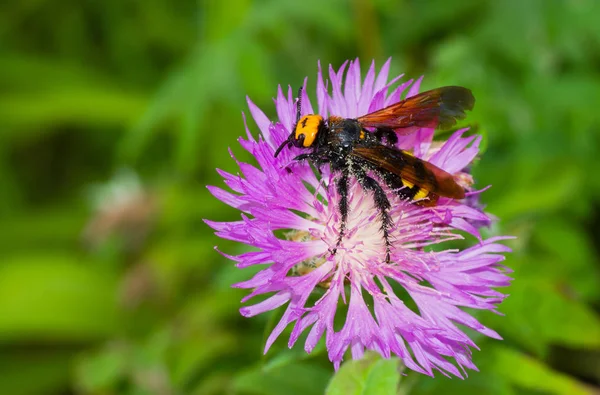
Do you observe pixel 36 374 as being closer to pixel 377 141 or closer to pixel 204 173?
pixel 204 173

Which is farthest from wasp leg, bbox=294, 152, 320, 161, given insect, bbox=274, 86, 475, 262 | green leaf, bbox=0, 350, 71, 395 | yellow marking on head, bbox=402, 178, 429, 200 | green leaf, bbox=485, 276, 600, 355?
green leaf, bbox=0, 350, 71, 395

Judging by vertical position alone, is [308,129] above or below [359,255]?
above

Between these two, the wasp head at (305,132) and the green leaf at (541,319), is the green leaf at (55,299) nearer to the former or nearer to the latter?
the green leaf at (541,319)

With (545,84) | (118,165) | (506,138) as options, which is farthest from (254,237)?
(118,165)

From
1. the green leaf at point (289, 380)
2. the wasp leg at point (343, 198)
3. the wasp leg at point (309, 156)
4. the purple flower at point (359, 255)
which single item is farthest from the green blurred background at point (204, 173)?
the wasp leg at point (309, 156)

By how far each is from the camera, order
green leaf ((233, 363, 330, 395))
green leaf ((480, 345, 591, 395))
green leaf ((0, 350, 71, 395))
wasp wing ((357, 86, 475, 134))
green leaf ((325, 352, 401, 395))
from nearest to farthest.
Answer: green leaf ((325, 352, 401, 395)), wasp wing ((357, 86, 475, 134)), green leaf ((233, 363, 330, 395)), green leaf ((480, 345, 591, 395)), green leaf ((0, 350, 71, 395))

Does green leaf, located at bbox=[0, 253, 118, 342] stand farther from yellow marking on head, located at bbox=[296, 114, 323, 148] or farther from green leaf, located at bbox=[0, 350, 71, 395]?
yellow marking on head, located at bbox=[296, 114, 323, 148]

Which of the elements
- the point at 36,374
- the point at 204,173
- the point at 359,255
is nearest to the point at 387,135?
the point at 359,255
